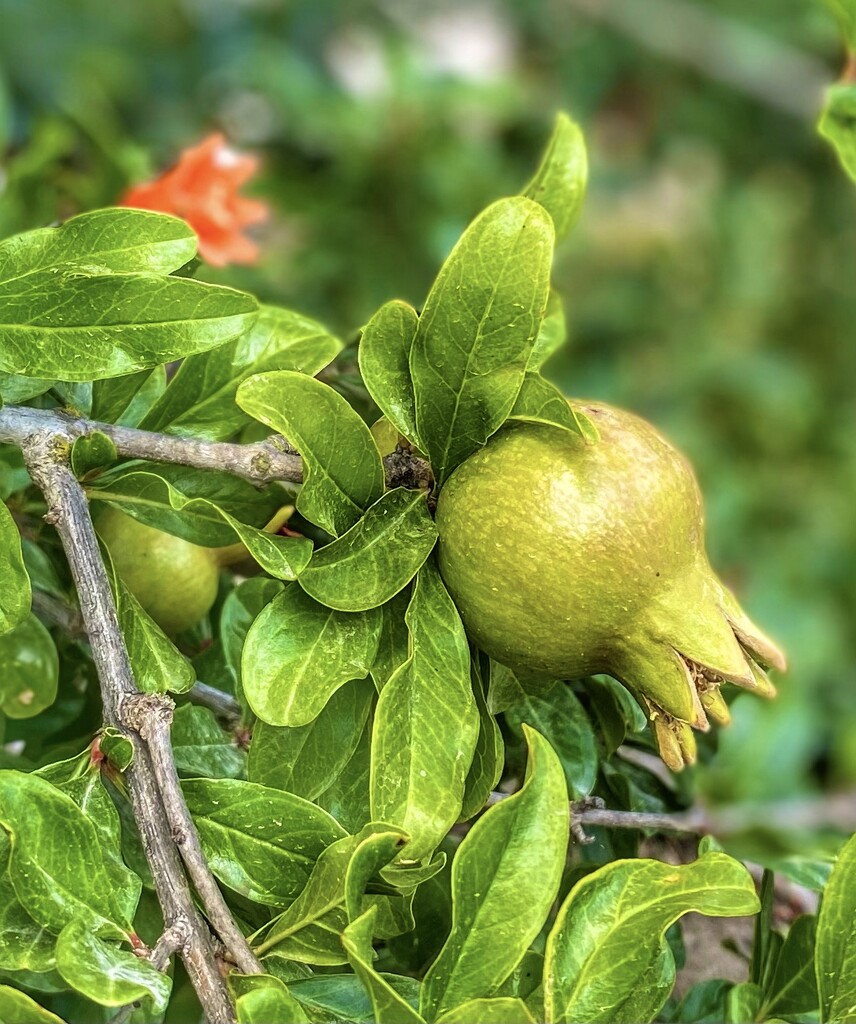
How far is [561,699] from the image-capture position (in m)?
0.57

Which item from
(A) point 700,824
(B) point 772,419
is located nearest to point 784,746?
(B) point 772,419

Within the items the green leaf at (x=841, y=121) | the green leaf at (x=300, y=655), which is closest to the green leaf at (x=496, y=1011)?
the green leaf at (x=300, y=655)

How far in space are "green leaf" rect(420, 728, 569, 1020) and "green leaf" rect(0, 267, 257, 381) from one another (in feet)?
0.73

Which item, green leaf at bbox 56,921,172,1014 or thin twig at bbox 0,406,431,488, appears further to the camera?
thin twig at bbox 0,406,431,488

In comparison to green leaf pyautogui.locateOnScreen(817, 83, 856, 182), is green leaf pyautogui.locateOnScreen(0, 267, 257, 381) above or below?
below

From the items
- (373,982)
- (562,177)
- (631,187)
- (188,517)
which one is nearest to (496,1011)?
(373,982)

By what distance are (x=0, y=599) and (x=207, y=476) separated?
0.11 m

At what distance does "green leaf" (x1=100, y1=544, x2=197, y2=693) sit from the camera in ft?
1.57

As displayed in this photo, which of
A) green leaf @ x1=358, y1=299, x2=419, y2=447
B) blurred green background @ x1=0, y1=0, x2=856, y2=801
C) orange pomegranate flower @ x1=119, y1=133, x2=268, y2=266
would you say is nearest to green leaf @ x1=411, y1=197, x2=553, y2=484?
green leaf @ x1=358, y1=299, x2=419, y2=447

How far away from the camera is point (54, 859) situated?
1.33 feet

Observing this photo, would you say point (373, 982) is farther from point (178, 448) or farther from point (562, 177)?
point (562, 177)

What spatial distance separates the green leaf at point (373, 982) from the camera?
1.22ft

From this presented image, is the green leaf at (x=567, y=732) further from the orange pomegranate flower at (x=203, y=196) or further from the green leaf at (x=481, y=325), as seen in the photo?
the orange pomegranate flower at (x=203, y=196)

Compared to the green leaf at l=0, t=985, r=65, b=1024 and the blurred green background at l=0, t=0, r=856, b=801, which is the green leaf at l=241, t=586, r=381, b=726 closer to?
the green leaf at l=0, t=985, r=65, b=1024
